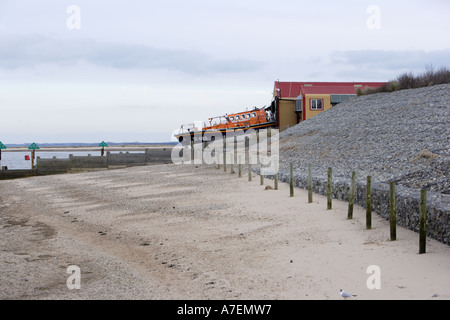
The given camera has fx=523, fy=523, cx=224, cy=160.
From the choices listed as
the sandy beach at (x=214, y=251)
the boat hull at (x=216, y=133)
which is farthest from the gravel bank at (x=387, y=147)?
the boat hull at (x=216, y=133)

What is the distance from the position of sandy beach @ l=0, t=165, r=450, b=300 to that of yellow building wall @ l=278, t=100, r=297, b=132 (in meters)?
29.3

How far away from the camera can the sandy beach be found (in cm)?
970

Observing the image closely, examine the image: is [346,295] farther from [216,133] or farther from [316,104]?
[216,133]

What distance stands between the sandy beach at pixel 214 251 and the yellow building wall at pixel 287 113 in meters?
29.3

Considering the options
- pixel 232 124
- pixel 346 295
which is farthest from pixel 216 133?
pixel 346 295

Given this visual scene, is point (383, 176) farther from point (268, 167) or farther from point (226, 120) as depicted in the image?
point (226, 120)

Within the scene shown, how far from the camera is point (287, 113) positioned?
51875mm

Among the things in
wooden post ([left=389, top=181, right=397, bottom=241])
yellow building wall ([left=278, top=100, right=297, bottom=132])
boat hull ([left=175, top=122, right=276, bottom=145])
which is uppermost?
yellow building wall ([left=278, top=100, right=297, bottom=132])

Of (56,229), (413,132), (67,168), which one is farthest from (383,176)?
(67,168)

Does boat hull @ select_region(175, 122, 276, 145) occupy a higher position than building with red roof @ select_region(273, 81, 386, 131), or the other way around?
building with red roof @ select_region(273, 81, 386, 131)

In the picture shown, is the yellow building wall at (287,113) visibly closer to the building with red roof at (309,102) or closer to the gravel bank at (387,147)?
the building with red roof at (309,102)

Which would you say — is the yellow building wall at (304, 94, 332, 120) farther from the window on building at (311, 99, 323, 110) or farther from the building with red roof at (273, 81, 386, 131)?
the window on building at (311, 99, 323, 110)

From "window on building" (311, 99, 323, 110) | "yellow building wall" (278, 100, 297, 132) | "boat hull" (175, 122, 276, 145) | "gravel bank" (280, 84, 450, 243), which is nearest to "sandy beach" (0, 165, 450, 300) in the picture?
"gravel bank" (280, 84, 450, 243)

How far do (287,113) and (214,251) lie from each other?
40.0 metres
